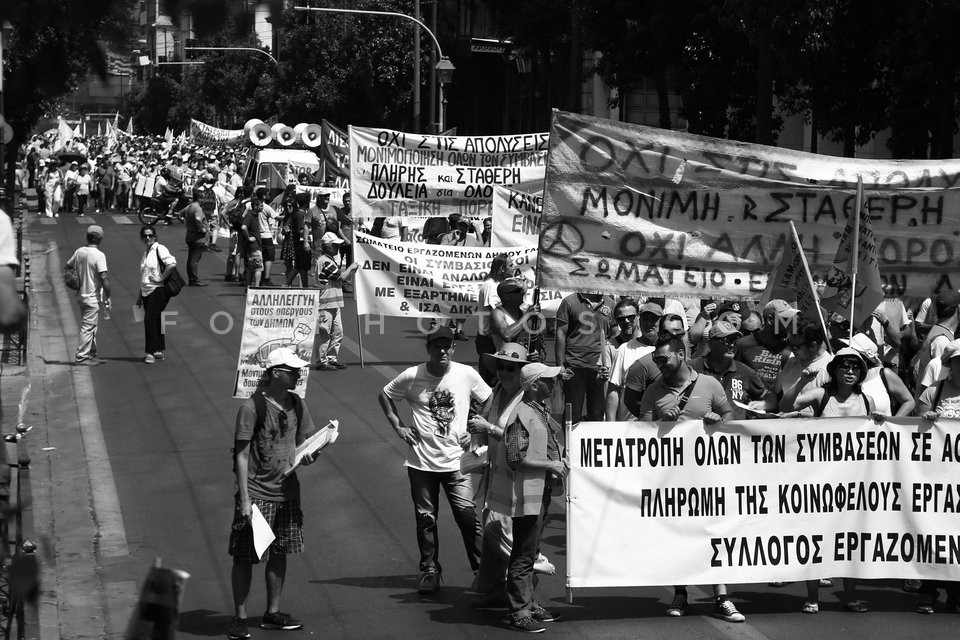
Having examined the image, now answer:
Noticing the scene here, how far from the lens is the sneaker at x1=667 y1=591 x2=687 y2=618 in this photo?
25.4 feet

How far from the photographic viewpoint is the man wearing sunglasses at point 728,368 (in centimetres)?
892

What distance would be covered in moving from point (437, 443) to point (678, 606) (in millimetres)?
1702

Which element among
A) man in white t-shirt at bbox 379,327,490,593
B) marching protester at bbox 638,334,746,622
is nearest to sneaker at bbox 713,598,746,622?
marching protester at bbox 638,334,746,622

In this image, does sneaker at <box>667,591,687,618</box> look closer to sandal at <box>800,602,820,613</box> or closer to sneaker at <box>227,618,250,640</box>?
sandal at <box>800,602,820,613</box>

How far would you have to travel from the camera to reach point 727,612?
7.67m

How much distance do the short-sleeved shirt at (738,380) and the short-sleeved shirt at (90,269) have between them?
9763mm

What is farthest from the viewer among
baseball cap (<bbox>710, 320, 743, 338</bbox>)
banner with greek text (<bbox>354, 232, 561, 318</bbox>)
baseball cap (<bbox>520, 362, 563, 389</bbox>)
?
banner with greek text (<bbox>354, 232, 561, 318</bbox>)

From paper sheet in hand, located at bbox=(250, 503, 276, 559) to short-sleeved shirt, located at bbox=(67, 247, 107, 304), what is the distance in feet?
33.0

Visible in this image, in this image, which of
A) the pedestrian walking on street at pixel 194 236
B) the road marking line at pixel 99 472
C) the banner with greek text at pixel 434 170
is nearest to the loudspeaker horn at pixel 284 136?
the pedestrian walking on street at pixel 194 236

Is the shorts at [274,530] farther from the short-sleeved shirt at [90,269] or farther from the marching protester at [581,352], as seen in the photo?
the short-sleeved shirt at [90,269]

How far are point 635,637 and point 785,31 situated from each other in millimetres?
14781

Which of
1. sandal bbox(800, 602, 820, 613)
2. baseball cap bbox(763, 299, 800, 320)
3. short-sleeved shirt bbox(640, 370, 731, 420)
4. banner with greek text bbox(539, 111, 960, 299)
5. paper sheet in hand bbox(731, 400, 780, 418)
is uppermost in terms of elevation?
banner with greek text bbox(539, 111, 960, 299)

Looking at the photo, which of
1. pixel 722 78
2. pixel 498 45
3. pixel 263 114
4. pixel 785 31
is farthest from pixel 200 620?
pixel 263 114

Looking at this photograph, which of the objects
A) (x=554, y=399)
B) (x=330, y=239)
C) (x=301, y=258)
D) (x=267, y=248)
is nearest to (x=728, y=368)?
(x=554, y=399)
